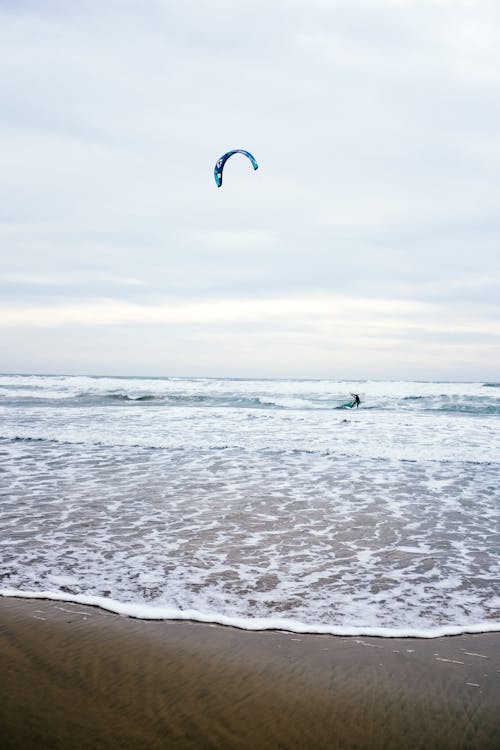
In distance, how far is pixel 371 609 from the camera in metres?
3.37

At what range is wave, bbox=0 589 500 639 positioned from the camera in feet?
9.98

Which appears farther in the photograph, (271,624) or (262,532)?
(262,532)

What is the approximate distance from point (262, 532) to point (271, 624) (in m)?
2.01

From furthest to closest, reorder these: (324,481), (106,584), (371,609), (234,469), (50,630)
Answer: (234,469) → (324,481) → (106,584) → (371,609) → (50,630)

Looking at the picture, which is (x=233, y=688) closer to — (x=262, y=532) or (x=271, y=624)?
(x=271, y=624)

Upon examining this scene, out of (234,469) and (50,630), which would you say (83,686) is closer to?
(50,630)

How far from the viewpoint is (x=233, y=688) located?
97.1 inches

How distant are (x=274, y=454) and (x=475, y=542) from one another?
5695mm

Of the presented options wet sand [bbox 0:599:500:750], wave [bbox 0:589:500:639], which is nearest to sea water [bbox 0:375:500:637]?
wave [bbox 0:589:500:639]

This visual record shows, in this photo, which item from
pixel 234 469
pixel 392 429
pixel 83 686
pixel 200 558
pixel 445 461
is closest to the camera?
pixel 83 686

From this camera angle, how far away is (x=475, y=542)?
193 inches

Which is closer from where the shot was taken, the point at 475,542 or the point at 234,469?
the point at 475,542

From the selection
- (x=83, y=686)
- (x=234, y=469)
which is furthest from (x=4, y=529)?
(x=234, y=469)

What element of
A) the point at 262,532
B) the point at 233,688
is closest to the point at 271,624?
the point at 233,688
